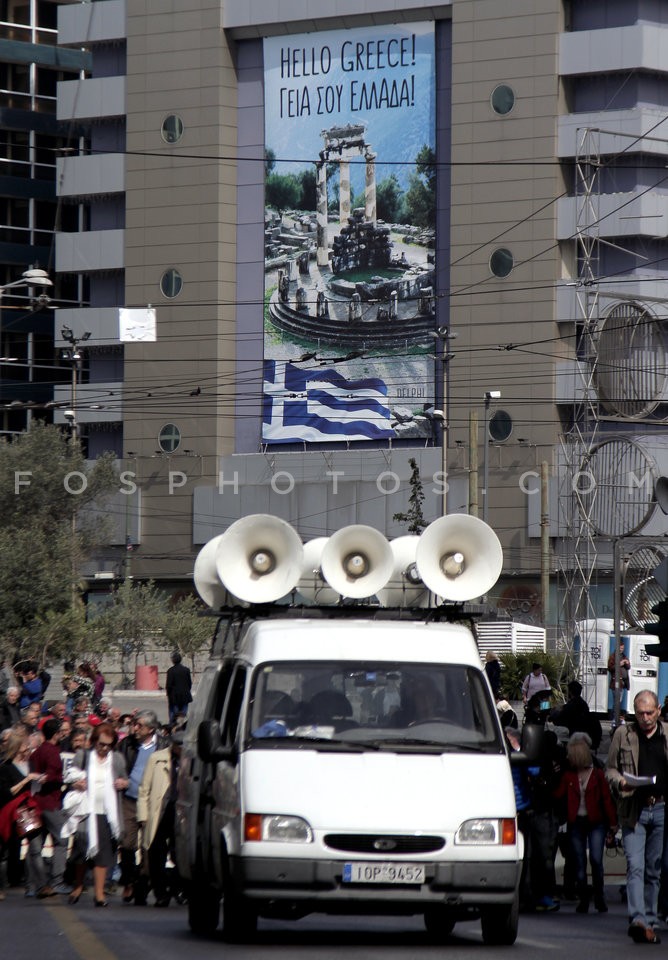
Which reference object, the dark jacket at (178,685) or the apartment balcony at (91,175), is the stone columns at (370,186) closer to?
the apartment balcony at (91,175)

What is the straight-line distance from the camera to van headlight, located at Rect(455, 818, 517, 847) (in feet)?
38.3

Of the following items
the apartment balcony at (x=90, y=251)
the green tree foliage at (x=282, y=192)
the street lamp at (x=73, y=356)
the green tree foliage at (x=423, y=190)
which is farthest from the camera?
the apartment balcony at (x=90, y=251)

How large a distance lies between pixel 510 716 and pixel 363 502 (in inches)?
2248

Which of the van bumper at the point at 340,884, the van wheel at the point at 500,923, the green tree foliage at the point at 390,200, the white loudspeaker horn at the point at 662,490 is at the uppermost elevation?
the green tree foliage at the point at 390,200

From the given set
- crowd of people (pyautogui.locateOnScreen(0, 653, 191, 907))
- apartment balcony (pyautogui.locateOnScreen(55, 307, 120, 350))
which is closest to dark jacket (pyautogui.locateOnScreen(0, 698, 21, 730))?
crowd of people (pyautogui.locateOnScreen(0, 653, 191, 907))

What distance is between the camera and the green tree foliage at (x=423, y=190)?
76.2 m

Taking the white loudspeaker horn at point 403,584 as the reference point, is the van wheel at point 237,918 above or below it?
below

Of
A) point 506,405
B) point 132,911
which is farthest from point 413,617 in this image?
point 506,405

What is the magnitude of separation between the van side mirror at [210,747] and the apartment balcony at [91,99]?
2853 inches

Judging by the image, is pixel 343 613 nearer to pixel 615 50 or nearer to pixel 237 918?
pixel 237 918

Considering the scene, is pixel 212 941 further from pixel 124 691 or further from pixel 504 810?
pixel 124 691

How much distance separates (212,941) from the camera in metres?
13.0

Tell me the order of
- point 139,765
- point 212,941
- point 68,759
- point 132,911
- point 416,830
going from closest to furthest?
point 416,830 < point 212,941 < point 132,911 < point 139,765 < point 68,759

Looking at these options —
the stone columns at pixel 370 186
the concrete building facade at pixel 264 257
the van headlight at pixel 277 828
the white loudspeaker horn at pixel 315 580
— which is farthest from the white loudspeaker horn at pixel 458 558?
the stone columns at pixel 370 186
